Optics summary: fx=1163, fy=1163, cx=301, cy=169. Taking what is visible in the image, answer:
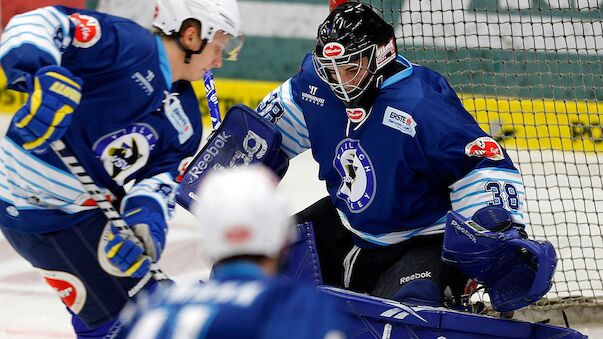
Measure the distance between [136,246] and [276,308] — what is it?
42.3 inches

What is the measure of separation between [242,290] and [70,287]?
1208 mm

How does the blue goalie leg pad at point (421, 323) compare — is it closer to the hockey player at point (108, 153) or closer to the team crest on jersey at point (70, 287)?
the hockey player at point (108, 153)

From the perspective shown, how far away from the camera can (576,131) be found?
5.88 meters

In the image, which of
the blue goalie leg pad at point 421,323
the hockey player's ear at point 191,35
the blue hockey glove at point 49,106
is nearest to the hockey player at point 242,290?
the blue hockey glove at point 49,106

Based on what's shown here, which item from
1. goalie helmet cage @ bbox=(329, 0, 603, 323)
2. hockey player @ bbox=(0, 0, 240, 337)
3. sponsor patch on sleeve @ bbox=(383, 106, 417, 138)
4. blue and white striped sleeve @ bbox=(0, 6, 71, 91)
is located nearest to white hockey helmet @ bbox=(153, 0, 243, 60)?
hockey player @ bbox=(0, 0, 240, 337)

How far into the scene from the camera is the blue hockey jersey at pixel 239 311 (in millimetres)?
1656

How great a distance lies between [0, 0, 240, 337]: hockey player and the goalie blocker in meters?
0.61

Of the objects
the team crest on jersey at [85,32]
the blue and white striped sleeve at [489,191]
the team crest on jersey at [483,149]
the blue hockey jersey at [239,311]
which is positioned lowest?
the blue and white striped sleeve at [489,191]

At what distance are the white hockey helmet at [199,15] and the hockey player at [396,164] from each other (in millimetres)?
433

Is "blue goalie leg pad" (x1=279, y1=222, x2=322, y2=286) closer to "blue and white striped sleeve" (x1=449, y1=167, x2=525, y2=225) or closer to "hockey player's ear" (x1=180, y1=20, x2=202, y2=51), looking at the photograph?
"blue and white striped sleeve" (x1=449, y1=167, x2=525, y2=225)

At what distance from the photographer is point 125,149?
9.13 feet

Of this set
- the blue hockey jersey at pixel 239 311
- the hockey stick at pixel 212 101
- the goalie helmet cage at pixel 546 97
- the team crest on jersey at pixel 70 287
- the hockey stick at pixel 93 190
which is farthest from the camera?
the goalie helmet cage at pixel 546 97

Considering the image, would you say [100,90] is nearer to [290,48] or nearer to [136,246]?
[136,246]

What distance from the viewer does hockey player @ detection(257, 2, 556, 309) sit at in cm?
316
